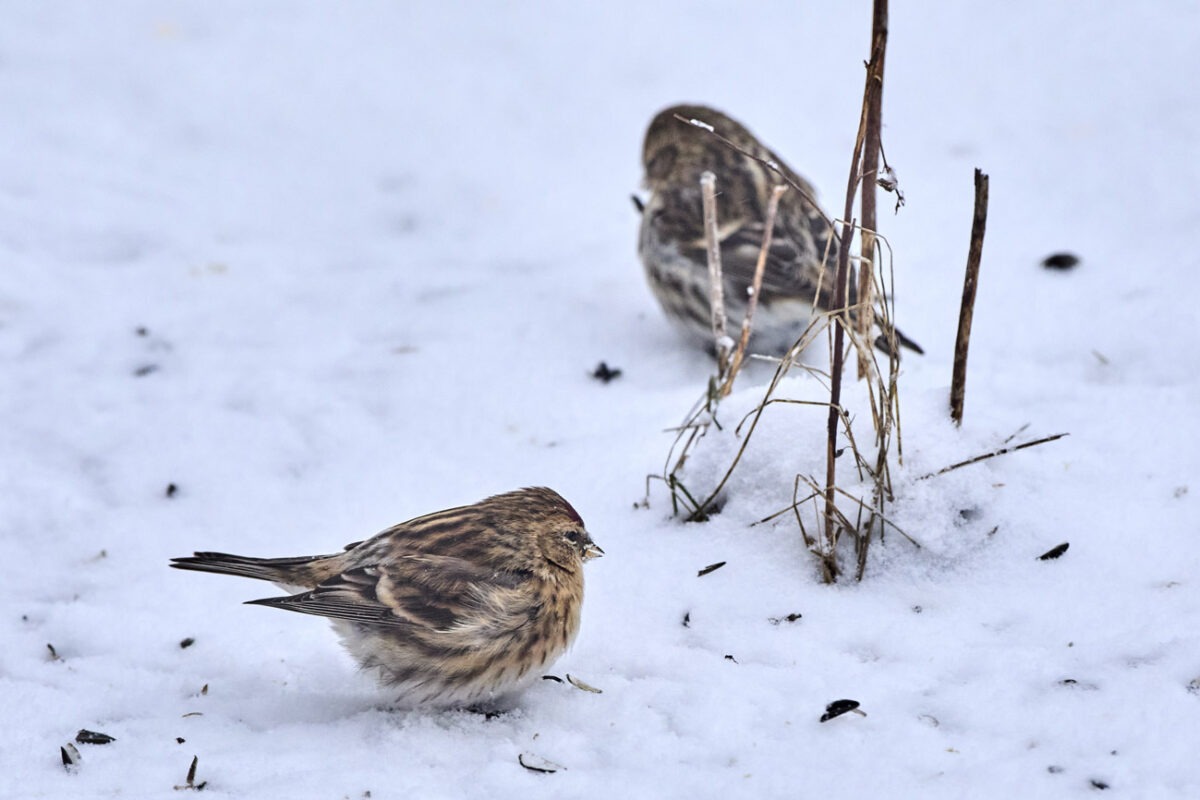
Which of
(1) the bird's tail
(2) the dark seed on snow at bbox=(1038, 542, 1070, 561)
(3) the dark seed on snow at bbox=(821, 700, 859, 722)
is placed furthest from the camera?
(2) the dark seed on snow at bbox=(1038, 542, 1070, 561)

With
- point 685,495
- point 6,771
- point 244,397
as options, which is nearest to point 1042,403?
point 685,495

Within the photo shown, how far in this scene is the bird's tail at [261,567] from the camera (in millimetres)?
2891

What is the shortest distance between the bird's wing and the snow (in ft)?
0.79

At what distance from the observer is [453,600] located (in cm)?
278

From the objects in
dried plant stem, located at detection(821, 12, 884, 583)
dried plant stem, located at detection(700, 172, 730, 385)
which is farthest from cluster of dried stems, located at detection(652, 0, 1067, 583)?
dried plant stem, located at detection(700, 172, 730, 385)

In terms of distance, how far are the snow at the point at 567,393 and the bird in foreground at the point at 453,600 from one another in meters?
0.12

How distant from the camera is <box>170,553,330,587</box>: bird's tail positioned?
9.48 feet

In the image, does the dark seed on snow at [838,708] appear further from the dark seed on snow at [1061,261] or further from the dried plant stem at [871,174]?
the dark seed on snow at [1061,261]

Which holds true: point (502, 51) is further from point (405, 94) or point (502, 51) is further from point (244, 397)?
point (244, 397)

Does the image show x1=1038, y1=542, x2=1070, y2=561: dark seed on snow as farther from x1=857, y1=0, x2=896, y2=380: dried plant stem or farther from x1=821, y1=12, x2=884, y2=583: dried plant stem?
x1=857, y1=0, x2=896, y2=380: dried plant stem

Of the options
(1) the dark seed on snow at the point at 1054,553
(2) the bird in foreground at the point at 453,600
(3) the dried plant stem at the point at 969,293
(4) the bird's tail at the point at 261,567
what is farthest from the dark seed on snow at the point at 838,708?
(4) the bird's tail at the point at 261,567

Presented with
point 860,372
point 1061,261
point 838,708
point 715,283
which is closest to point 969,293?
point 860,372

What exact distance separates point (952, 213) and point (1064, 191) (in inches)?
17.3

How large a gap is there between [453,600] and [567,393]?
1674 mm
